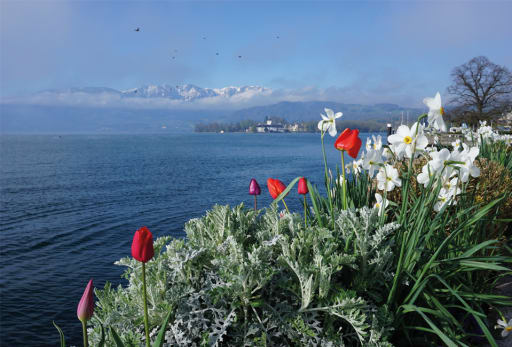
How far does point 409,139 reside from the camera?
326 centimetres

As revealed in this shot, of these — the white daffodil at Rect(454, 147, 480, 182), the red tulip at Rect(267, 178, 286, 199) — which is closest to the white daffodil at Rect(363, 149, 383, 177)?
the white daffodil at Rect(454, 147, 480, 182)

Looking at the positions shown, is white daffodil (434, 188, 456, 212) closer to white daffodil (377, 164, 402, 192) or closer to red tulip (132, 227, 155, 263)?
white daffodil (377, 164, 402, 192)

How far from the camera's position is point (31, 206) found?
19641 mm

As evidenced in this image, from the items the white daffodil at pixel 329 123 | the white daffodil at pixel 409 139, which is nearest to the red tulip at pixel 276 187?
the white daffodil at pixel 329 123

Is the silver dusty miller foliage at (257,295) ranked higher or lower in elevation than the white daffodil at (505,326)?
higher

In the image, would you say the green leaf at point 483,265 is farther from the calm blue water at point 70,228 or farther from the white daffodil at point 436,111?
the calm blue water at point 70,228

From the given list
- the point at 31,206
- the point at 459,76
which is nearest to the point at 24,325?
the point at 31,206

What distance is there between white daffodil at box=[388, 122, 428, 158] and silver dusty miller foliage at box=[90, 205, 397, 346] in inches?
29.8

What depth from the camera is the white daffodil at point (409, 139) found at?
323cm

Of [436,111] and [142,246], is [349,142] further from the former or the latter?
[142,246]

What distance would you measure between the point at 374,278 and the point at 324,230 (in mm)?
575

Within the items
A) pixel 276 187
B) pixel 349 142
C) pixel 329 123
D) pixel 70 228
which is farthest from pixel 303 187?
pixel 70 228

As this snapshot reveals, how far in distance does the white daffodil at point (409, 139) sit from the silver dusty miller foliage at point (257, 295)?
2.48ft

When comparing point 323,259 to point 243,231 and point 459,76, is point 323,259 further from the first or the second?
point 459,76
